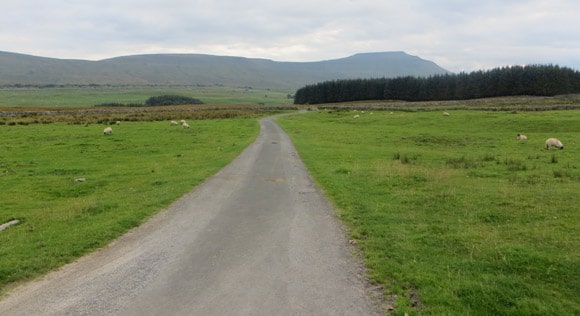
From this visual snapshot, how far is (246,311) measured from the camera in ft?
22.3

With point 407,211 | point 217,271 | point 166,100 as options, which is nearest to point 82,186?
point 217,271

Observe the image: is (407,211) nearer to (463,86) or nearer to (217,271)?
(217,271)

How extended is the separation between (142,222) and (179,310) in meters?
6.37

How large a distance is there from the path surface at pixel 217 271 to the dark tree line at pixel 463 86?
128m

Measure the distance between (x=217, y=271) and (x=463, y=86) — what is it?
140m

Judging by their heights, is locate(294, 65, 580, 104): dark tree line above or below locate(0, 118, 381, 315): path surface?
above

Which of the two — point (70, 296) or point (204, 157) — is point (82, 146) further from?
point (70, 296)

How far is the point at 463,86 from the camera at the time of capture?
437 feet

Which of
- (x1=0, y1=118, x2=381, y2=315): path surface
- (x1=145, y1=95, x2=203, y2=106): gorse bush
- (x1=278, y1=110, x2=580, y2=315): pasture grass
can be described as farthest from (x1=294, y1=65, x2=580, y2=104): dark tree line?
(x1=0, y1=118, x2=381, y2=315): path surface

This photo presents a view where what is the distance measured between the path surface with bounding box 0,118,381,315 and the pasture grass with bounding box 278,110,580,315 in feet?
3.20

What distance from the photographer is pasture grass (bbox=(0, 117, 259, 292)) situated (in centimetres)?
1034

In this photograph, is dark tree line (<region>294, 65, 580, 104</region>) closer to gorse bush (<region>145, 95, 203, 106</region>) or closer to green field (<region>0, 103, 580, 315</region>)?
gorse bush (<region>145, 95, 203, 106</region>)

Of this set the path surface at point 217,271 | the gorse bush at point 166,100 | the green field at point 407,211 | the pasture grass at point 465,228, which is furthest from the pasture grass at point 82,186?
the gorse bush at point 166,100

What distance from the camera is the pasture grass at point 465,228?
7129mm
